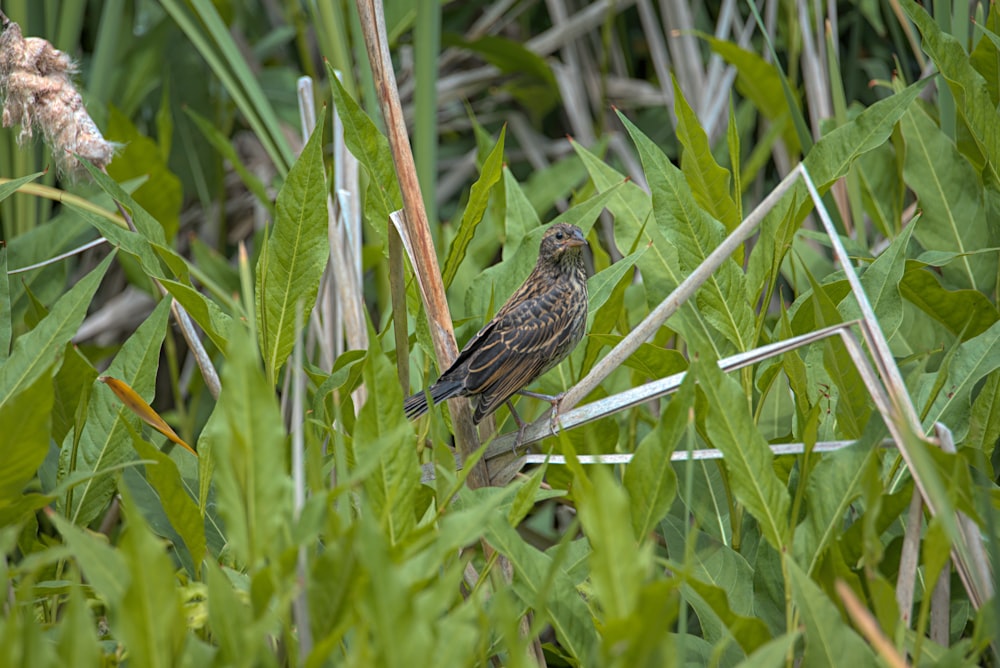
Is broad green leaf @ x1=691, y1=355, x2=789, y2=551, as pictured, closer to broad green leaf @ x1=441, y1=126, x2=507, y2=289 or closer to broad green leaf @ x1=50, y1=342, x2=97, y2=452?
broad green leaf @ x1=441, y1=126, x2=507, y2=289

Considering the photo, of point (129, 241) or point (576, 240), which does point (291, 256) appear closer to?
point (129, 241)

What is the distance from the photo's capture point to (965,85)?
266 cm

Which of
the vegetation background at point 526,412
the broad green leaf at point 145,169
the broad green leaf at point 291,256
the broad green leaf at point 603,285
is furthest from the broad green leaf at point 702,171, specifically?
the broad green leaf at point 145,169

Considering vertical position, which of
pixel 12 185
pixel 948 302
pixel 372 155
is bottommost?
pixel 948 302

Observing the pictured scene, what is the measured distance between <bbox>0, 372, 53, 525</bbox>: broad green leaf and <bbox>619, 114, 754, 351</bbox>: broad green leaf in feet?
4.65

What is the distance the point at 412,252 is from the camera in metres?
2.39

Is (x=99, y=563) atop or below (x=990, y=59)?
atop

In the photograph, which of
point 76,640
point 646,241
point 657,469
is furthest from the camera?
point 646,241

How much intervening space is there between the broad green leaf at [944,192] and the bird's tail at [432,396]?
145 centimetres

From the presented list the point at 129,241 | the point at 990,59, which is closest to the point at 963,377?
the point at 990,59

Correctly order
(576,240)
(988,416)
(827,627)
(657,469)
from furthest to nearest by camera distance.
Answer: (576,240), (988,416), (657,469), (827,627)

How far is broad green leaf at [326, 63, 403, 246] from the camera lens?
239 centimetres

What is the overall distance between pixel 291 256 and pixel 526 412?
1.19 meters

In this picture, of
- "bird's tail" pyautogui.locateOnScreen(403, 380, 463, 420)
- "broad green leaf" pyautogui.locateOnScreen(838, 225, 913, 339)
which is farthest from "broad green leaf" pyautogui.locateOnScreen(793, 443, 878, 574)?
"bird's tail" pyautogui.locateOnScreen(403, 380, 463, 420)
